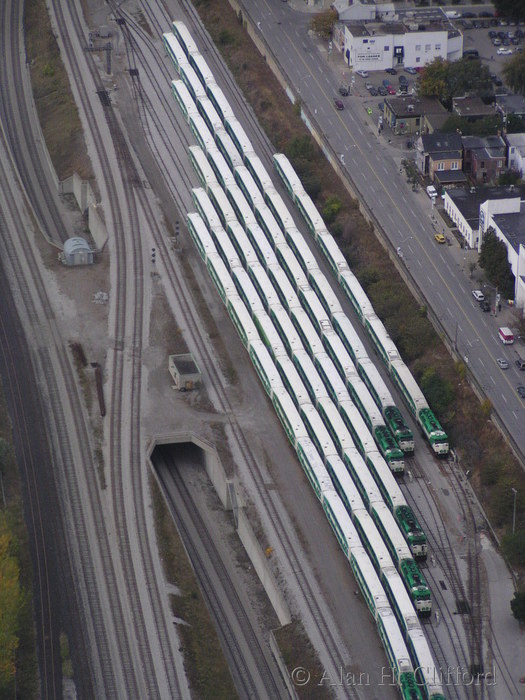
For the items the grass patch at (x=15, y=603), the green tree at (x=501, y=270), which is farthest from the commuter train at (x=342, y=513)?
the grass patch at (x=15, y=603)

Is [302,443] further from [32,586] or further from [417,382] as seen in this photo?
[32,586]

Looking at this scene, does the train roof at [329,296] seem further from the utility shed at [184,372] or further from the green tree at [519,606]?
the green tree at [519,606]

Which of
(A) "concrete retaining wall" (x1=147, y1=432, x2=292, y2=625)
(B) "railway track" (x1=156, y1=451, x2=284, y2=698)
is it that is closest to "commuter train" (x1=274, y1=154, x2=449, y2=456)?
(A) "concrete retaining wall" (x1=147, y1=432, x2=292, y2=625)

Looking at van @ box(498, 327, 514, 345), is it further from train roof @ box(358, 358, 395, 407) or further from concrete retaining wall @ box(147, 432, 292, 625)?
concrete retaining wall @ box(147, 432, 292, 625)

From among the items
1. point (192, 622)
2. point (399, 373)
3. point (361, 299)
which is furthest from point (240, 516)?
point (361, 299)

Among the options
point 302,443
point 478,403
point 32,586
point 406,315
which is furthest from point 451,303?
point 32,586

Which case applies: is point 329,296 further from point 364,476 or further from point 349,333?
point 364,476

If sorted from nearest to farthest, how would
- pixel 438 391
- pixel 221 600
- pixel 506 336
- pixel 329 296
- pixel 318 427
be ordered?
pixel 221 600, pixel 318 427, pixel 438 391, pixel 506 336, pixel 329 296
